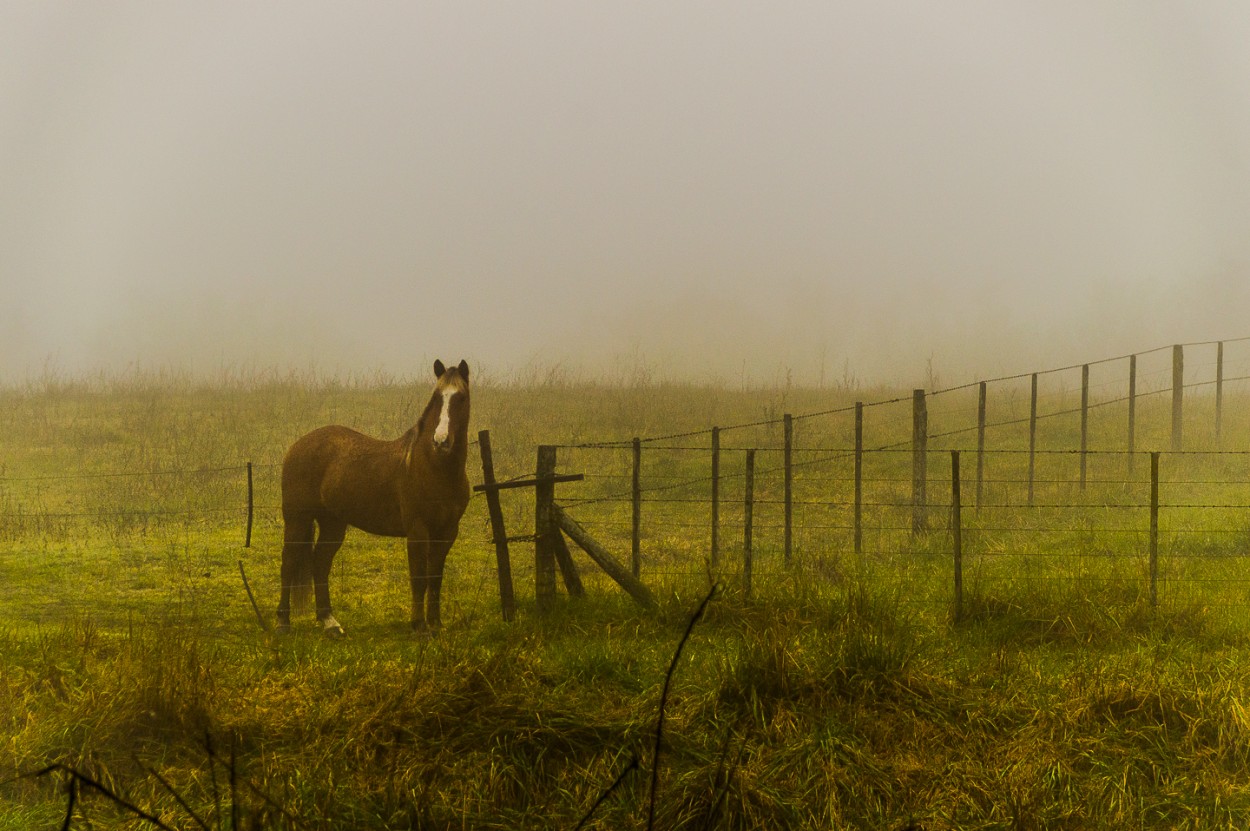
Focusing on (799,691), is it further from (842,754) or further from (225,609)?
(225,609)

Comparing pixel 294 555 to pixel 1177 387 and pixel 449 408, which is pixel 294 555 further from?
pixel 1177 387

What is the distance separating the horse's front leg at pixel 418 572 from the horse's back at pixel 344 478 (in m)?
0.61

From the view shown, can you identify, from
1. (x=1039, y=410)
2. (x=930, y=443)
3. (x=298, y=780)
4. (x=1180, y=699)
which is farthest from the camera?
(x=1039, y=410)

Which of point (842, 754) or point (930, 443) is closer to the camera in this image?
point (842, 754)

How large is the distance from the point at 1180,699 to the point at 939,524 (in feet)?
24.7

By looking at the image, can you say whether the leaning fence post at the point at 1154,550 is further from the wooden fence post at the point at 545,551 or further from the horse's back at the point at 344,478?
the horse's back at the point at 344,478

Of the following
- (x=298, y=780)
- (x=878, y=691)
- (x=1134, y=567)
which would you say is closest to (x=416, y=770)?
(x=298, y=780)

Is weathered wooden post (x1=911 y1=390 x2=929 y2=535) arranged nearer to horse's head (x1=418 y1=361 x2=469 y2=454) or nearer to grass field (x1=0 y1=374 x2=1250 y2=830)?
grass field (x1=0 y1=374 x2=1250 y2=830)

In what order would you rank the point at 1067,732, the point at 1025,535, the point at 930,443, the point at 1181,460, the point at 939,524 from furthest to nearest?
the point at 930,443, the point at 1181,460, the point at 939,524, the point at 1025,535, the point at 1067,732

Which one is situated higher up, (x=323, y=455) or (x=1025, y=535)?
(x=323, y=455)

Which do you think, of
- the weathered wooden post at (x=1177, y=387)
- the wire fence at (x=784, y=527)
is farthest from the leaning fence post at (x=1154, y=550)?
the weathered wooden post at (x=1177, y=387)

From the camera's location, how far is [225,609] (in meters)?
9.26

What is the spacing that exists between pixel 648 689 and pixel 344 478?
4.54 m

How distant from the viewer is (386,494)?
348 inches
